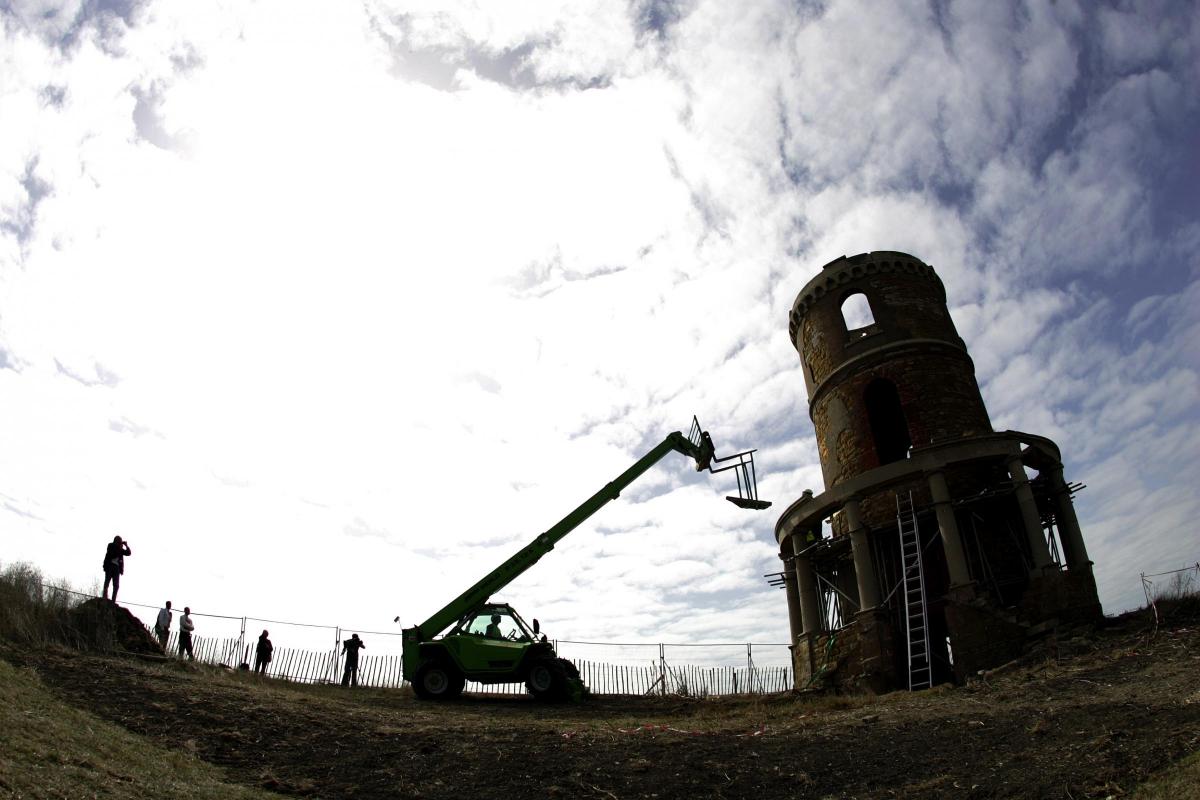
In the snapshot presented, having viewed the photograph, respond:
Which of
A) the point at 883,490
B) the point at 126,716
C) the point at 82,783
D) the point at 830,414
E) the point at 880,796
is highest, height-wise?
the point at 830,414

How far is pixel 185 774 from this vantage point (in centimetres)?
822

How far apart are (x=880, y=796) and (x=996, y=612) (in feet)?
29.1

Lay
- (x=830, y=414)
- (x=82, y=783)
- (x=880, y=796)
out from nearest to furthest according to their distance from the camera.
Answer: (x=82, y=783) < (x=880, y=796) < (x=830, y=414)

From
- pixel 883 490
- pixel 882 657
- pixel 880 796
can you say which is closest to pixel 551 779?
pixel 880 796

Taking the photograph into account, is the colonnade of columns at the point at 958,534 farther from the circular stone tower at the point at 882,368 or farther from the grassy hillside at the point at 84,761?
the grassy hillside at the point at 84,761

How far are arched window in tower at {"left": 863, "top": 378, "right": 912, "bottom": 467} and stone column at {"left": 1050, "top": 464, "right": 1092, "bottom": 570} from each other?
3927mm

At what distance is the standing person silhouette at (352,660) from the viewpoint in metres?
20.5

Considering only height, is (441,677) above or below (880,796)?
above

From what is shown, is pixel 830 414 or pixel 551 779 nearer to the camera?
pixel 551 779

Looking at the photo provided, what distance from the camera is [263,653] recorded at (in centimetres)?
2066

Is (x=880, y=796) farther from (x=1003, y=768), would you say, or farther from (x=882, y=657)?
(x=882, y=657)

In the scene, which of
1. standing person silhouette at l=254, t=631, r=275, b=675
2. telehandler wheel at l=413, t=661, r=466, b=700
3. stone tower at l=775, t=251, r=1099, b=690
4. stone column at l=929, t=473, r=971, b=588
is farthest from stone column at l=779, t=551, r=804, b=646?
standing person silhouette at l=254, t=631, r=275, b=675

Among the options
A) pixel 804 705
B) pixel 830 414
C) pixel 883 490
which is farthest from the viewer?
pixel 830 414

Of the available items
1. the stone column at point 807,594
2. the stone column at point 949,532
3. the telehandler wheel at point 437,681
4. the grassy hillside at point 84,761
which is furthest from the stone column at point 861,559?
the grassy hillside at point 84,761
